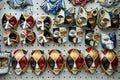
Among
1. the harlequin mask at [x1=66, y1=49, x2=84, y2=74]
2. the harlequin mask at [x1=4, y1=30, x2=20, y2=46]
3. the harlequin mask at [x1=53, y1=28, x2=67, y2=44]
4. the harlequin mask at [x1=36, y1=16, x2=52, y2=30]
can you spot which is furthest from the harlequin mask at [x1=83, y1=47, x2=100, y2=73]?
the harlequin mask at [x1=4, y1=30, x2=20, y2=46]

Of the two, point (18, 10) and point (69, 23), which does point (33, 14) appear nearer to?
point (18, 10)

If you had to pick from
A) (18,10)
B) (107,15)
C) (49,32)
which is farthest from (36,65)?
(107,15)

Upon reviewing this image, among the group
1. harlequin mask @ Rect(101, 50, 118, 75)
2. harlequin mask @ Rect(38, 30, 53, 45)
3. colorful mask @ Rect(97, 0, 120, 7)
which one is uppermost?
colorful mask @ Rect(97, 0, 120, 7)

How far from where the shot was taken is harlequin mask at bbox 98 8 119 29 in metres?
1.37

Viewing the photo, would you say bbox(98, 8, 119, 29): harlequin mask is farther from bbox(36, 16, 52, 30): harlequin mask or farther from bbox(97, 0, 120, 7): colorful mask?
bbox(36, 16, 52, 30): harlequin mask

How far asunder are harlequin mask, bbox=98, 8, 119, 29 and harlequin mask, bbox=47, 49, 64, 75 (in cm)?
25

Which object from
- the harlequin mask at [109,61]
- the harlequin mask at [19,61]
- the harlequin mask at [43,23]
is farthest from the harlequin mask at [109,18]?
the harlequin mask at [19,61]

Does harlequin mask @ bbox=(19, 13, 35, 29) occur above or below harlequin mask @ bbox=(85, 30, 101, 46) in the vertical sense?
above

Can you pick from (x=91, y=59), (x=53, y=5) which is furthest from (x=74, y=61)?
(x=53, y=5)

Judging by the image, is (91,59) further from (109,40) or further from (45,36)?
(45,36)

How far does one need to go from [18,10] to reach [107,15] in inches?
17.0

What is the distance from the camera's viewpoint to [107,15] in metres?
1.36

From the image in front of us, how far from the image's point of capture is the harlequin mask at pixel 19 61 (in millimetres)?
1405

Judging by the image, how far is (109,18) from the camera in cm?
136
